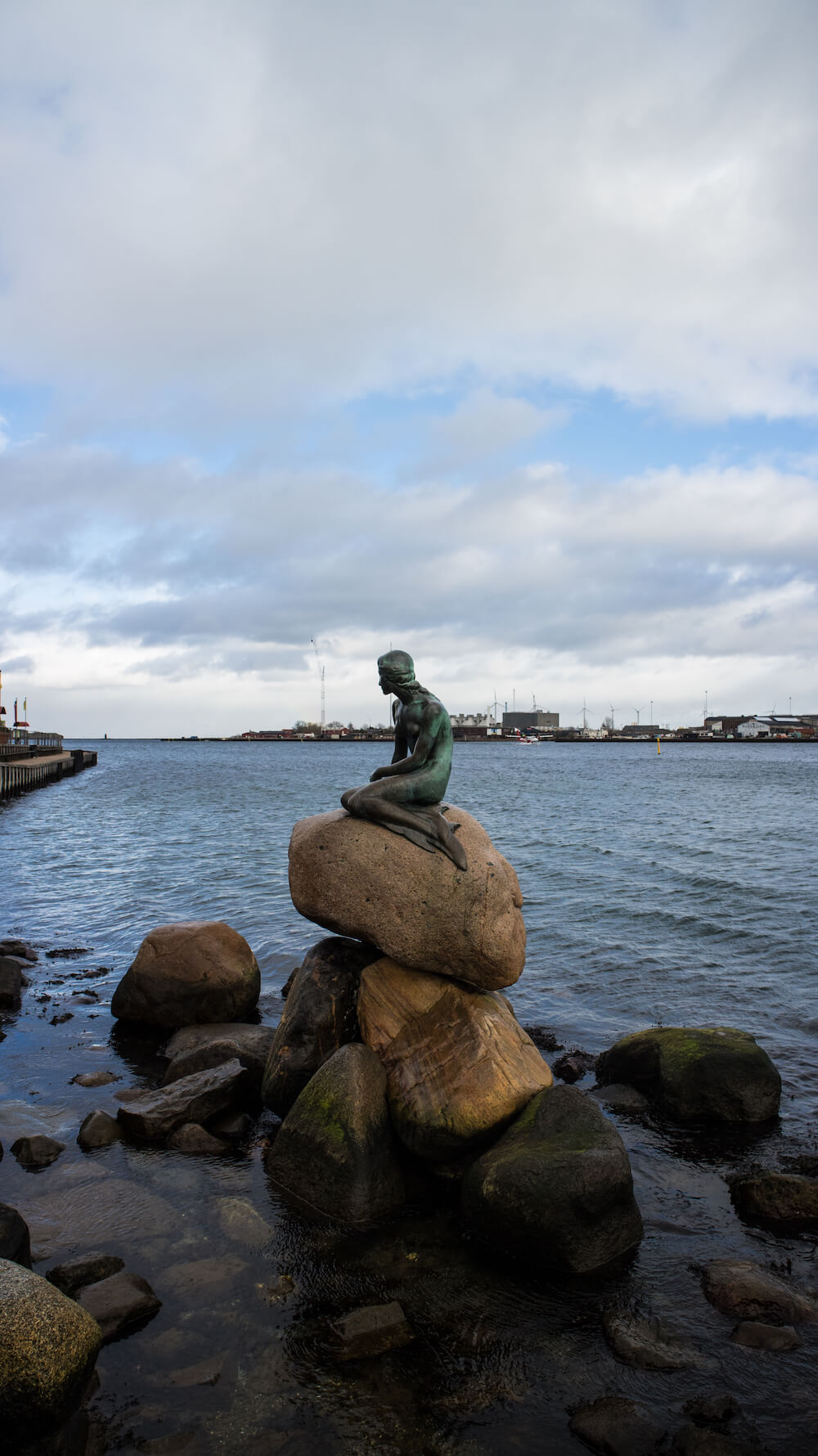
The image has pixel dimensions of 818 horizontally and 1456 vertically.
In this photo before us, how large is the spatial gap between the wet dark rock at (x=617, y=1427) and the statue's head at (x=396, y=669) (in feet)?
21.3

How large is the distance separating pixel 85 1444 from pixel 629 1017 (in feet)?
32.1

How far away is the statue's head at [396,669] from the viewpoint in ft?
31.2

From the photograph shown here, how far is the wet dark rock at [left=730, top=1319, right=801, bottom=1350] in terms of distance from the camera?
19.5ft

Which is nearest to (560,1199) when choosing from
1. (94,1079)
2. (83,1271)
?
(83,1271)

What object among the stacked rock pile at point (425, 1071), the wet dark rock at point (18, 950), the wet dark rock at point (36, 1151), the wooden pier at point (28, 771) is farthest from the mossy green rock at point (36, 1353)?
the wooden pier at point (28, 771)

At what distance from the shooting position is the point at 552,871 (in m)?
26.2

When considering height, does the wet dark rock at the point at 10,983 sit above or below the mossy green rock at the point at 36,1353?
below

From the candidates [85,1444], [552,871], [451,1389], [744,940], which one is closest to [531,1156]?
[451,1389]

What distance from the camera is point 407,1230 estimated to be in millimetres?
7301

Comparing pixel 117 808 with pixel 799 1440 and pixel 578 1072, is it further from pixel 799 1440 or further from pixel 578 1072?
pixel 799 1440

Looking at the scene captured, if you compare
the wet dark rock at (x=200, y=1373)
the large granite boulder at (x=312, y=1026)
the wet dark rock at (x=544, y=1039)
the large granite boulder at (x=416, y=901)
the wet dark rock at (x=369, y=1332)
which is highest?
the large granite boulder at (x=416, y=901)

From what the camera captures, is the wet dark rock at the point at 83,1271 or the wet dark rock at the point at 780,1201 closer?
the wet dark rock at the point at 83,1271

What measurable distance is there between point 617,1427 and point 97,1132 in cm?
574

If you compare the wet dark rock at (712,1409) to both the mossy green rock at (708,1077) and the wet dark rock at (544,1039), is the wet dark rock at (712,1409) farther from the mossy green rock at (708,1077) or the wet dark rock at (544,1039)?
the wet dark rock at (544,1039)
